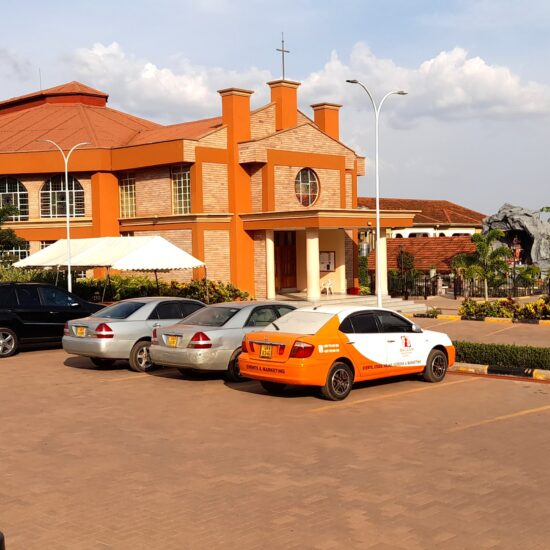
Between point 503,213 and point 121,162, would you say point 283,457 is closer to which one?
point 121,162

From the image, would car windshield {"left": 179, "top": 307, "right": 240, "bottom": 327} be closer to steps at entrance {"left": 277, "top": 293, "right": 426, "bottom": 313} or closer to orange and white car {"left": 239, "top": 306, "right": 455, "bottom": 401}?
orange and white car {"left": 239, "top": 306, "right": 455, "bottom": 401}

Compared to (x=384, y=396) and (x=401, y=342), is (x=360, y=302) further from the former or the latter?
(x=384, y=396)

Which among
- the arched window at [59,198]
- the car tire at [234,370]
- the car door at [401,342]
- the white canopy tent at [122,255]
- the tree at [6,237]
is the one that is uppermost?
the arched window at [59,198]

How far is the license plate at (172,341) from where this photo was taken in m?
14.8

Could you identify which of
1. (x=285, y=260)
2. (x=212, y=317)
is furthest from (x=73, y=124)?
(x=212, y=317)

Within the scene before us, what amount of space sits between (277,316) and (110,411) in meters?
4.38

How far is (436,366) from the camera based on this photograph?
15.0 meters

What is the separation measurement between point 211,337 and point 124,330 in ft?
8.81

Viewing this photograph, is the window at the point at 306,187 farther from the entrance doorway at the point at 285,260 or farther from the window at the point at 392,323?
the window at the point at 392,323

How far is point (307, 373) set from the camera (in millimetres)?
12539

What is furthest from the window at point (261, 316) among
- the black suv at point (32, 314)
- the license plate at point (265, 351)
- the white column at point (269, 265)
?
the white column at point (269, 265)

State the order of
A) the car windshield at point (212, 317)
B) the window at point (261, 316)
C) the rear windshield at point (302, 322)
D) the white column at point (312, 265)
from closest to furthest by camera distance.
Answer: the rear windshield at point (302, 322) → the car windshield at point (212, 317) → the window at point (261, 316) → the white column at point (312, 265)

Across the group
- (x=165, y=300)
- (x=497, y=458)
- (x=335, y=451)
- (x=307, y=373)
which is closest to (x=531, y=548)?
(x=497, y=458)

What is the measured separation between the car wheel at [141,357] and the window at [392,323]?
16.8 feet
